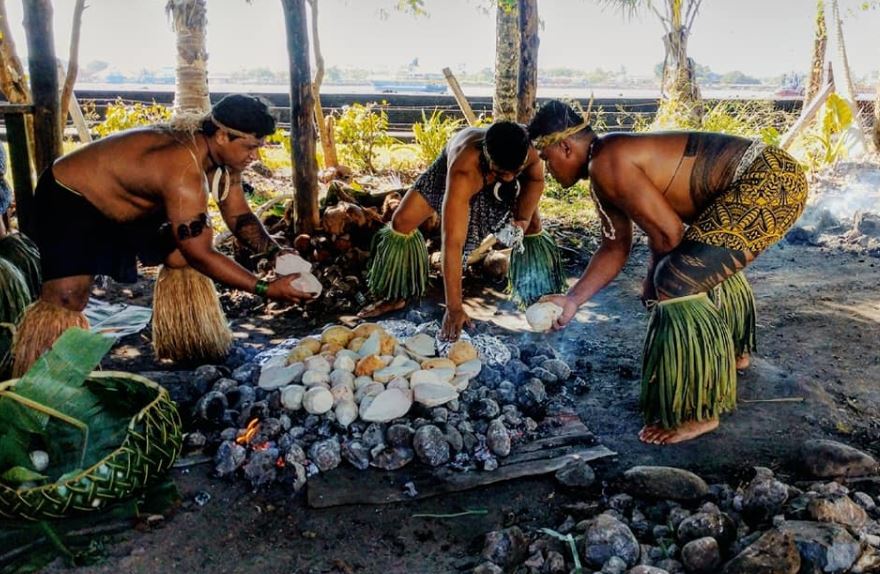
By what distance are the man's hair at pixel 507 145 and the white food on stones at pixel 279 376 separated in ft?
4.38

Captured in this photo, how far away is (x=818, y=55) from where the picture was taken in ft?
35.4

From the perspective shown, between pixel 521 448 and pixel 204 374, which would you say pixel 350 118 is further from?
pixel 521 448

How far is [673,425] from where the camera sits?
3.09m

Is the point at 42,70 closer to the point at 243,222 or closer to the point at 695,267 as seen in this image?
the point at 243,222

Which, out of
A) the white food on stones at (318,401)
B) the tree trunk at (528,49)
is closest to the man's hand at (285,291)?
the white food on stones at (318,401)

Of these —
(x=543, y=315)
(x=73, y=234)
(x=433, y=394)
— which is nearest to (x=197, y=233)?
(x=73, y=234)

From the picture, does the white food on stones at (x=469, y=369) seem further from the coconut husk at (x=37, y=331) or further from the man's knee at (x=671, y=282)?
the coconut husk at (x=37, y=331)

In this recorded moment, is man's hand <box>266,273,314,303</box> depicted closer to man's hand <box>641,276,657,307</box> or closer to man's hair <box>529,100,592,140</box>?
man's hair <box>529,100,592,140</box>

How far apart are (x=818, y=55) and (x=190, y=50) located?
895cm

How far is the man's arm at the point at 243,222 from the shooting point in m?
3.81

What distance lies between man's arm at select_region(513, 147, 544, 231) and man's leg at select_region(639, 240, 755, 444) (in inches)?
47.3

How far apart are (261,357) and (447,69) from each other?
513 centimetres

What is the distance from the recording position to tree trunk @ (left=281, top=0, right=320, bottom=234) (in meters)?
5.23

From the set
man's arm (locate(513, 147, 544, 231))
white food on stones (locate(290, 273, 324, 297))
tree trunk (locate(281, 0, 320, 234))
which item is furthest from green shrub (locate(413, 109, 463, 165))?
white food on stones (locate(290, 273, 324, 297))
